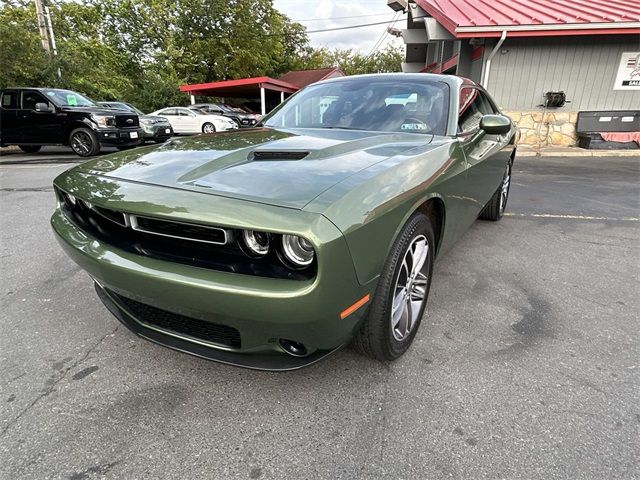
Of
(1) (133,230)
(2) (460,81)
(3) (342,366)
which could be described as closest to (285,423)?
(3) (342,366)

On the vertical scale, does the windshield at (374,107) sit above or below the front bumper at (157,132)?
above

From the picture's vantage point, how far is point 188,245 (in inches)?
65.9

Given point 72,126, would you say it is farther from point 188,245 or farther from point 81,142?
point 188,245

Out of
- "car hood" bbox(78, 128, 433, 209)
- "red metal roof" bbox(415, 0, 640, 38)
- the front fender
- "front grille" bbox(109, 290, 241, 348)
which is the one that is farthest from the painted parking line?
"red metal roof" bbox(415, 0, 640, 38)

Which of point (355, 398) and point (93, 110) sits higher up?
point (93, 110)

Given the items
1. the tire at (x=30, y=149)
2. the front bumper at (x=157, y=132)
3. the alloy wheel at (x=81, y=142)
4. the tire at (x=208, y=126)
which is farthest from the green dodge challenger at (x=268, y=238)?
the tire at (x=208, y=126)

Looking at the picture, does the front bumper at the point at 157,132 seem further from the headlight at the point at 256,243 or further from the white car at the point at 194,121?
the headlight at the point at 256,243

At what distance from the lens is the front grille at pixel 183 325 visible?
5.49ft

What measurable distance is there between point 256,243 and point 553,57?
12.2 metres

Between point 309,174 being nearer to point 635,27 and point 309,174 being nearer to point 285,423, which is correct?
point 285,423

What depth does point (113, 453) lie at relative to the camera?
1.55 metres

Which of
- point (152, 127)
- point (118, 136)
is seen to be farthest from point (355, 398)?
point (152, 127)

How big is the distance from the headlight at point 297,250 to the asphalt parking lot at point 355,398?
0.72 m

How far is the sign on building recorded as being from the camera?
1053 cm
